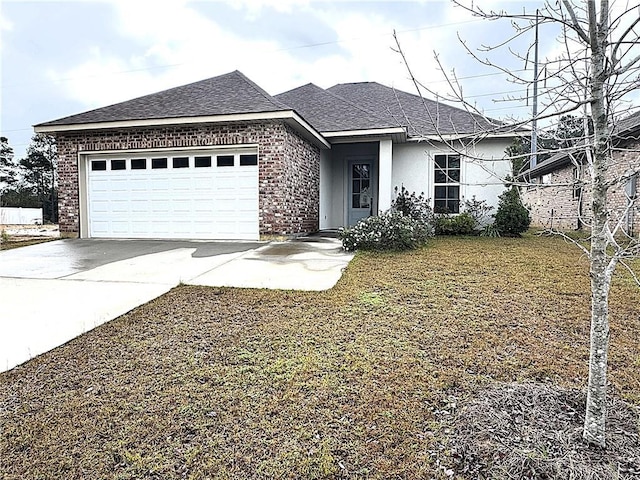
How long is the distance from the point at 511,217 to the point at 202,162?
845cm

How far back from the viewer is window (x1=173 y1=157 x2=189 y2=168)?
32.6 feet

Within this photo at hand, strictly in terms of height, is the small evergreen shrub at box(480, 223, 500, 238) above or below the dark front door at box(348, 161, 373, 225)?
below

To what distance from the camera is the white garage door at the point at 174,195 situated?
9.70 meters

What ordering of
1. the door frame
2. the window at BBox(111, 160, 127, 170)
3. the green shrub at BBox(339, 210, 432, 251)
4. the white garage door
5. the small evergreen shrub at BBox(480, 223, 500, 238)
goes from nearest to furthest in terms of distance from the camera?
the green shrub at BBox(339, 210, 432, 251)
the white garage door
the window at BBox(111, 160, 127, 170)
the small evergreen shrub at BBox(480, 223, 500, 238)
the door frame

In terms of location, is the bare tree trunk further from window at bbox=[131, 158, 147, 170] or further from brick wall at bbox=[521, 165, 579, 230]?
brick wall at bbox=[521, 165, 579, 230]

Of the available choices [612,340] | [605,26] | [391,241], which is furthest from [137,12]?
[612,340]

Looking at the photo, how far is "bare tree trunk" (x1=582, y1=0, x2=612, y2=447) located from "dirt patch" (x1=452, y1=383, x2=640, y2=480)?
12 cm

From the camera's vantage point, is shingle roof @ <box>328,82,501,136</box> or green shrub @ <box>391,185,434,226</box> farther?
shingle roof @ <box>328,82,501,136</box>

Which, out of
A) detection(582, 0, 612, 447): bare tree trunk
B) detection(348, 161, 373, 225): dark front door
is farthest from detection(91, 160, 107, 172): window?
detection(582, 0, 612, 447): bare tree trunk

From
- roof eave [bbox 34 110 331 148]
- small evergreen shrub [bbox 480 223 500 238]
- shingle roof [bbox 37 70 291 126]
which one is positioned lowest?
small evergreen shrub [bbox 480 223 500 238]

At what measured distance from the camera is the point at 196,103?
10086 mm

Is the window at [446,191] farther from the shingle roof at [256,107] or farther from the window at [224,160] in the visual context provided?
the window at [224,160]

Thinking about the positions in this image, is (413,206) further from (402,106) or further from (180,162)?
(180,162)

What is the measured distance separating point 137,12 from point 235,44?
13.8 metres
